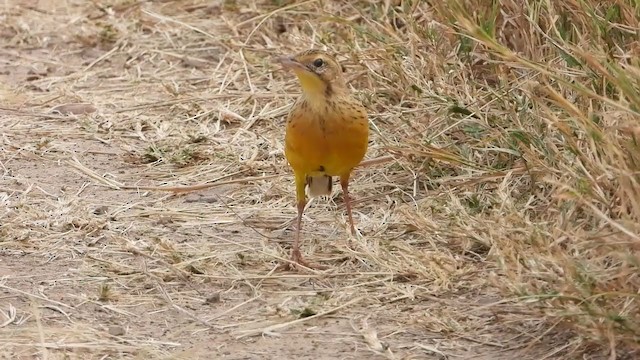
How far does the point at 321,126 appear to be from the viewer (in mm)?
5156

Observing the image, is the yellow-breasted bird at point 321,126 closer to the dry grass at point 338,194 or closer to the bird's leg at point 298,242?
the bird's leg at point 298,242

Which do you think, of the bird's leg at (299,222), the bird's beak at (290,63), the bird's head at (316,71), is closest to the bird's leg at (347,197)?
the bird's leg at (299,222)

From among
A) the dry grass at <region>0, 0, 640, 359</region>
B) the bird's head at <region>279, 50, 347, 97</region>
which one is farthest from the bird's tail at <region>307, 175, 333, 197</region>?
the bird's head at <region>279, 50, 347, 97</region>

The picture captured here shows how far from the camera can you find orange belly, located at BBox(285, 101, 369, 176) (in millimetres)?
5160

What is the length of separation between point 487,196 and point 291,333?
131cm

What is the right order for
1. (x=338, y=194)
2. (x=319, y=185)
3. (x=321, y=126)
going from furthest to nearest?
(x=338, y=194) → (x=319, y=185) → (x=321, y=126)

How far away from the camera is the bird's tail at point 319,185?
5.47 m

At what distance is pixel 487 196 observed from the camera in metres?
5.57

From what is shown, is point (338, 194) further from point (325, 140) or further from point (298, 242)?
point (325, 140)

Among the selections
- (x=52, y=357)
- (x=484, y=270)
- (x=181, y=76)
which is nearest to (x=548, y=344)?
(x=484, y=270)

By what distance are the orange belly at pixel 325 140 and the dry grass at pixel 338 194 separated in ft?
1.22

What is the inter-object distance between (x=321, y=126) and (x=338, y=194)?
872 millimetres

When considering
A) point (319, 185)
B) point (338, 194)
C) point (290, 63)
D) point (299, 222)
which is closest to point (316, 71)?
point (290, 63)

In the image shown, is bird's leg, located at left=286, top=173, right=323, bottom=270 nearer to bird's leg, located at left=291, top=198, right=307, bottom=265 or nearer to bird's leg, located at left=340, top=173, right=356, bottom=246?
bird's leg, located at left=291, top=198, right=307, bottom=265
